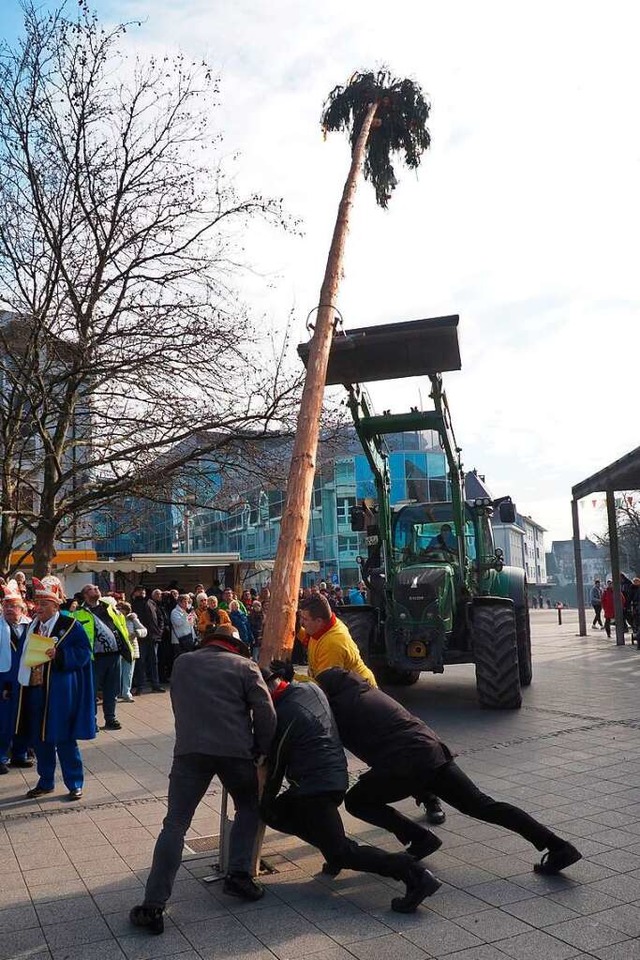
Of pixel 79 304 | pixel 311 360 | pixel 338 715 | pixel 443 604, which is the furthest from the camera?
pixel 79 304

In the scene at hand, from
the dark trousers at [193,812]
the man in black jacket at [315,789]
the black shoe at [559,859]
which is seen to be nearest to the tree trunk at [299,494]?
the man in black jacket at [315,789]

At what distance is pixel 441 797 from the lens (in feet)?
16.4

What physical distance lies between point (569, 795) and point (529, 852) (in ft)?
4.51

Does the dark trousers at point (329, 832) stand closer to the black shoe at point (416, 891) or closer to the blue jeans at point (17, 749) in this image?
the black shoe at point (416, 891)

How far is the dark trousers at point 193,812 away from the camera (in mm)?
4438

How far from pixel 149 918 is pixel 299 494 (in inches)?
126

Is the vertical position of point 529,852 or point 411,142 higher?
point 411,142

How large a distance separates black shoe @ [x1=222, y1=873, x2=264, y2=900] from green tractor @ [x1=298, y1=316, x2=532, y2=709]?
5.33 metres

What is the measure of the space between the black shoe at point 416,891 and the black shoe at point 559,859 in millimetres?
744

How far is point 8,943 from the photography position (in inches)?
165

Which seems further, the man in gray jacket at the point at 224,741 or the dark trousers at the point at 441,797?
the dark trousers at the point at 441,797

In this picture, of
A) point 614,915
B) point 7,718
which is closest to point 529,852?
point 614,915

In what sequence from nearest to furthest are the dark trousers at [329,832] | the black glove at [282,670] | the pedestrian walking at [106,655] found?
1. the dark trousers at [329,832]
2. the black glove at [282,670]
3. the pedestrian walking at [106,655]

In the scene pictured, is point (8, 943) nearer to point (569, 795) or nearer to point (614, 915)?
point (614, 915)
